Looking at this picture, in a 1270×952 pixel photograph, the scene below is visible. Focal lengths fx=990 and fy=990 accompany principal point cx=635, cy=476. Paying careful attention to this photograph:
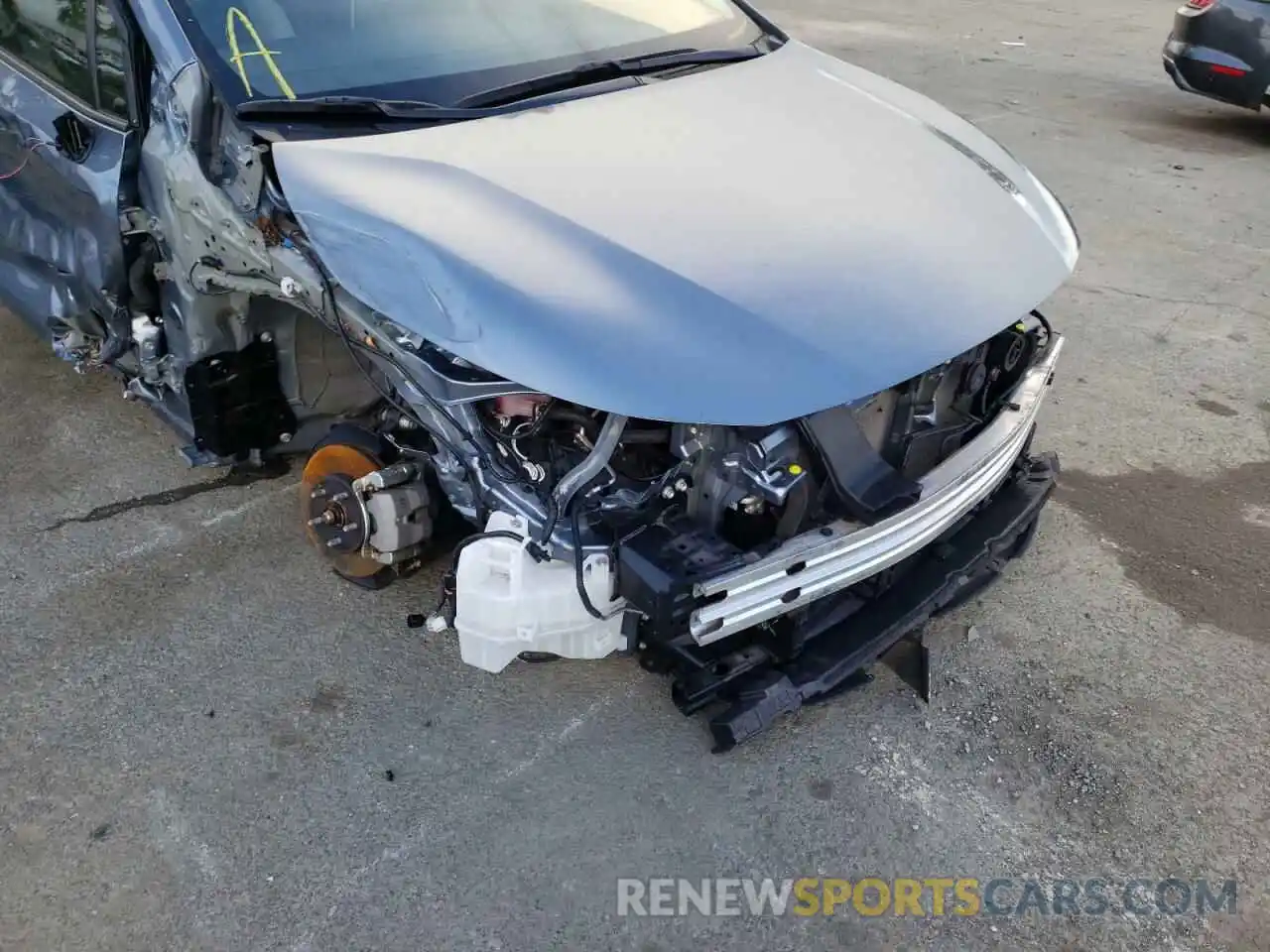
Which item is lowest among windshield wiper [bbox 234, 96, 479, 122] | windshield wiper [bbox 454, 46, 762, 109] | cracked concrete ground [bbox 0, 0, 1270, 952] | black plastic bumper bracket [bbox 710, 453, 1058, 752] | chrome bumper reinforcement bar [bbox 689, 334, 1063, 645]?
cracked concrete ground [bbox 0, 0, 1270, 952]

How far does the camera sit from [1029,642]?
Answer: 3020mm

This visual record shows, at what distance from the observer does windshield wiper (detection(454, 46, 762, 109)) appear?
105 inches

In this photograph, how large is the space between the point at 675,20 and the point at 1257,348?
336 centimetres

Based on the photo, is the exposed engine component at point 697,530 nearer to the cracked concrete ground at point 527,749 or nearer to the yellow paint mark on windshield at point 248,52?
the cracked concrete ground at point 527,749

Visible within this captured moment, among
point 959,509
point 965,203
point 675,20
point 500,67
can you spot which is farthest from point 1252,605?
point 500,67

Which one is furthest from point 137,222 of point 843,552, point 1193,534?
point 1193,534

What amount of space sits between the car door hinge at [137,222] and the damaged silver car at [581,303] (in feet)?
0.06

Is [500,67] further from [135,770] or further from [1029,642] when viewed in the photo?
[1029,642]

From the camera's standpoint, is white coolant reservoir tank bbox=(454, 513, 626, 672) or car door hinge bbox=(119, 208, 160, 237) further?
car door hinge bbox=(119, 208, 160, 237)

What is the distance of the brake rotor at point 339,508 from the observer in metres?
2.81

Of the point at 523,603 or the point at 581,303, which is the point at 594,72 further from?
the point at 523,603

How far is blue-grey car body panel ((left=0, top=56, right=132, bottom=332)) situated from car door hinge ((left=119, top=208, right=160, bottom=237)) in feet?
0.08

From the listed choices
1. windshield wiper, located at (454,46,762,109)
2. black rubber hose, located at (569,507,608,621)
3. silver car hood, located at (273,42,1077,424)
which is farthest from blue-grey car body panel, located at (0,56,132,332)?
black rubber hose, located at (569,507,608,621)

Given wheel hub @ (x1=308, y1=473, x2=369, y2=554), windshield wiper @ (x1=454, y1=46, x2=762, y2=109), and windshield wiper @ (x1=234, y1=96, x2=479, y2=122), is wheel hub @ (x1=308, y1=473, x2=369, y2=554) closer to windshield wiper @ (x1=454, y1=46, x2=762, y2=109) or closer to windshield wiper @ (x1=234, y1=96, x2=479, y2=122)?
windshield wiper @ (x1=234, y1=96, x2=479, y2=122)
